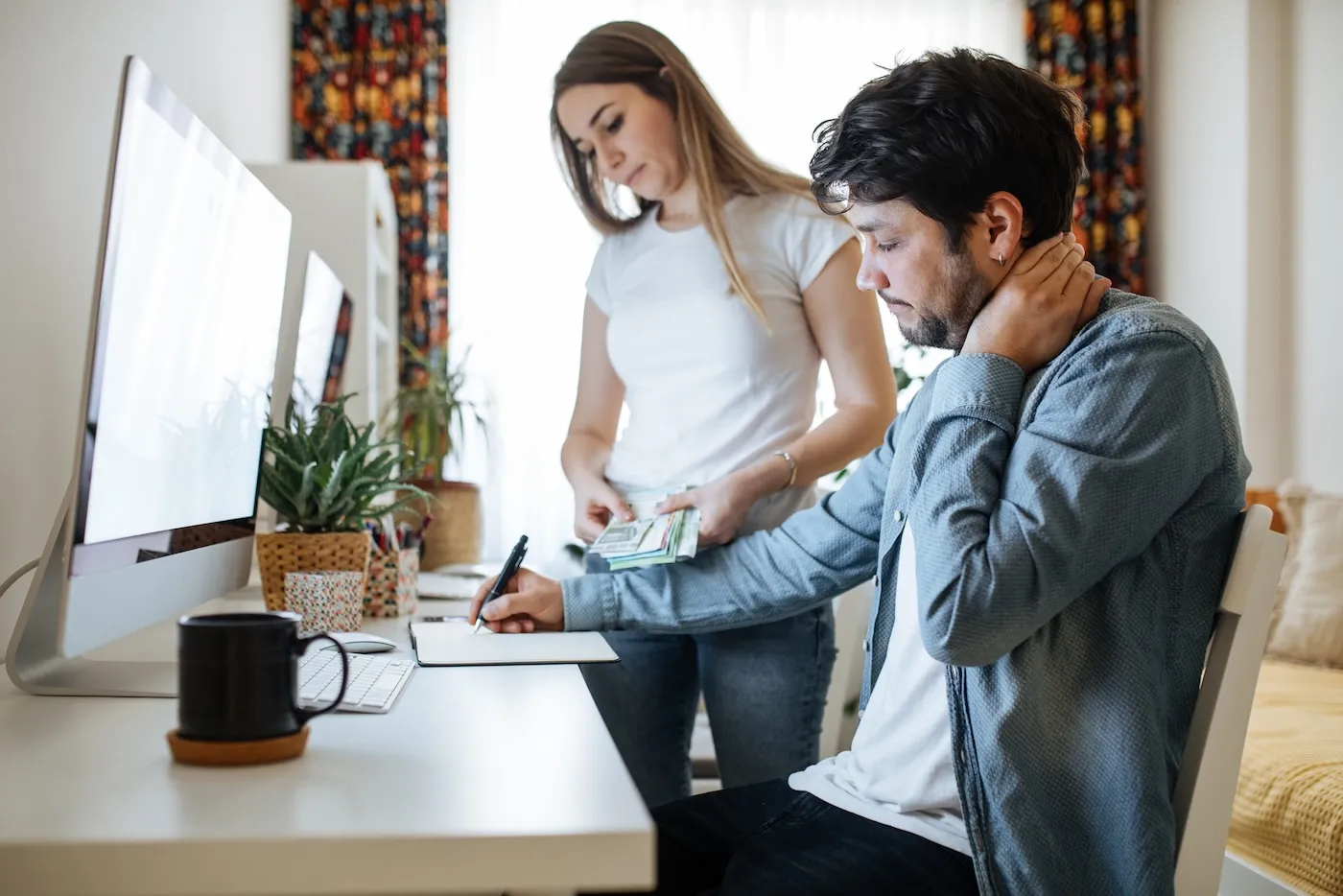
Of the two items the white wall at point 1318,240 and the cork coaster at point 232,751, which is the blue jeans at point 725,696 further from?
the white wall at point 1318,240

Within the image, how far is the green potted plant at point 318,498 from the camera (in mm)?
1386

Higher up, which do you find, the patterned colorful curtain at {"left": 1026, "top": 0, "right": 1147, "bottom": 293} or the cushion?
the patterned colorful curtain at {"left": 1026, "top": 0, "right": 1147, "bottom": 293}

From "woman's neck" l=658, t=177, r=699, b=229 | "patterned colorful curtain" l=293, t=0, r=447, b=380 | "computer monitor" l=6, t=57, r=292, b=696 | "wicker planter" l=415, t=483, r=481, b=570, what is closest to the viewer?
"computer monitor" l=6, t=57, r=292, b=696

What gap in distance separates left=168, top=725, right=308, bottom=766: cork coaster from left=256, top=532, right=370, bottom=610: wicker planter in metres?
0.67

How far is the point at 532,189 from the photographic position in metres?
4.33

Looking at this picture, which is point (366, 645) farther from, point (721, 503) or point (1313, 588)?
point (1313, 588)

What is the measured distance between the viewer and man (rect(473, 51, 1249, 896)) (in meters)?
0.89

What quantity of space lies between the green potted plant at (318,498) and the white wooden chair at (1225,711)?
937 mm

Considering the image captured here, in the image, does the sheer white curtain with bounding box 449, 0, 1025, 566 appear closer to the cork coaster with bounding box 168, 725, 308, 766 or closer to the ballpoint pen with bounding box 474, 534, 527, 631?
the ballpoint pen with bounding box 474, 534, 527, 631

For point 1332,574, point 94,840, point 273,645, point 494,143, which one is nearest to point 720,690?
point 273,645

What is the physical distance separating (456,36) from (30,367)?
3.34 meters

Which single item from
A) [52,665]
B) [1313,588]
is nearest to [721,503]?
[52,665]

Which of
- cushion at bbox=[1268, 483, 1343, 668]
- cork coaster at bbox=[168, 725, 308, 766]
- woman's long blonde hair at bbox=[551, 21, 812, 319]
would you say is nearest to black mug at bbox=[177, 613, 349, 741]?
cork coaster at bbox=[168, 725, 308, 766]

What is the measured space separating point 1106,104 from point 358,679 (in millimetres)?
4367
